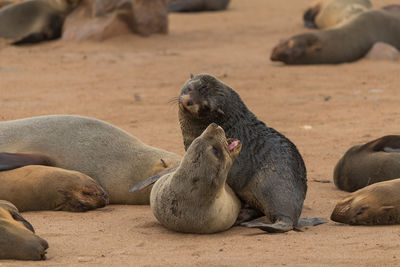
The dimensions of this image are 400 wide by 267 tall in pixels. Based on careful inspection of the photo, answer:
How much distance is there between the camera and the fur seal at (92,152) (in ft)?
21.2

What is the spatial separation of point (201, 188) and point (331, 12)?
453 inches

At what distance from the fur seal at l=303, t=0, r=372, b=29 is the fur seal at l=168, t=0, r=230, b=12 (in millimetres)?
3305

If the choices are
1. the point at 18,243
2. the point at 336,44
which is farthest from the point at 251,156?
the point at 336,44

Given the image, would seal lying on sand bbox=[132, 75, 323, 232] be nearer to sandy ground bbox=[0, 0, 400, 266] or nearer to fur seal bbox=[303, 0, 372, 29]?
sandy ground bbox=[0, 0, 400, 266]

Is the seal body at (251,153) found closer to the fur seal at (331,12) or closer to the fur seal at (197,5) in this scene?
the fur seal at (331,12)

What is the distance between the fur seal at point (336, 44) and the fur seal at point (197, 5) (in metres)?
6.50

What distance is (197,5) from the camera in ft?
64.4

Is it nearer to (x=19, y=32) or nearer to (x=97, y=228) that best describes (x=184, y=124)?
(x=97, y=228)

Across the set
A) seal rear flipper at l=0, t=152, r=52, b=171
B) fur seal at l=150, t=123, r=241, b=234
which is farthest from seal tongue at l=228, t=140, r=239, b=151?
seal rear flipper at l=0, t=152, r=52, b=171

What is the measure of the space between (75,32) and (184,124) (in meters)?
9.20

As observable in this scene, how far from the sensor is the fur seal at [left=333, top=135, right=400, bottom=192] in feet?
22.2

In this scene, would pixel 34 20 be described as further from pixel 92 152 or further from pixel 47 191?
pixel 47 191

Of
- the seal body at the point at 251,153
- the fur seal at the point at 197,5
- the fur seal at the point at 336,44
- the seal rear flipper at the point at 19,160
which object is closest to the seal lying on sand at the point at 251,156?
the seal body at the point at 251,153

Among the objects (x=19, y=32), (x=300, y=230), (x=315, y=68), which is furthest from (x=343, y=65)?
(x=300, y=230)
